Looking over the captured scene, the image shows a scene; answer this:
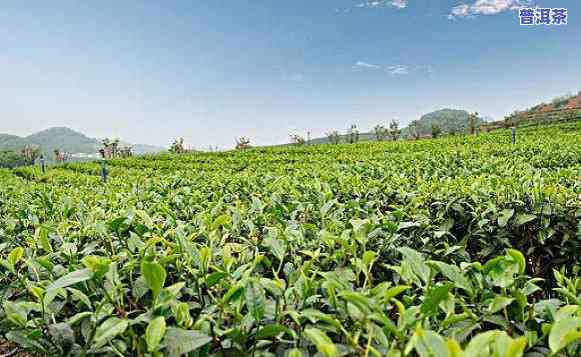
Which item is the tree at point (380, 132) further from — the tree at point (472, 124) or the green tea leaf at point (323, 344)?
the green tea leaf at point (323, 344)

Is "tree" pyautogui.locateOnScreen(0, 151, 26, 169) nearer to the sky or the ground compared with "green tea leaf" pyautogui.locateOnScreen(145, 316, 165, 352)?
nearer to the sky

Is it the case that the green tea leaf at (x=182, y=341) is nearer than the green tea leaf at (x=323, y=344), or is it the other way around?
the green tea leaf at (x=323, y=344)

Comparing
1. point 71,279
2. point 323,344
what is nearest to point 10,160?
point 71,279

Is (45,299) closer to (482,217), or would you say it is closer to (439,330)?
(439,330)

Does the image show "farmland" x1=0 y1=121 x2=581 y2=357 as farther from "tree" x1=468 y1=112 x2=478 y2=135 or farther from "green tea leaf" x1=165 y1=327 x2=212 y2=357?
"tree" x1=468 y1=112 x2=478 y2=135

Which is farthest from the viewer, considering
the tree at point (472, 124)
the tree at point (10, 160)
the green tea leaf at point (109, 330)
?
the tree at point (10, 160)

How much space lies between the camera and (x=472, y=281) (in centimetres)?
115

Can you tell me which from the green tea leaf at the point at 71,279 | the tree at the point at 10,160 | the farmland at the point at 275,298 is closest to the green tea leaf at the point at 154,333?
the farmland at the point at 275,298

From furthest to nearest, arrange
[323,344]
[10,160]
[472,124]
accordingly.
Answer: [10,160] < [472,124] < [323,344]

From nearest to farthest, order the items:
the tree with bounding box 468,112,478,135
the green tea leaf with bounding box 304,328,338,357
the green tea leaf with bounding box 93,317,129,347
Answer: the green tea leaf with bounding box 304,328,338,357, the green tea leaf with bounding box 93,317,129,347, the tree with bounding box 468,112,478,135

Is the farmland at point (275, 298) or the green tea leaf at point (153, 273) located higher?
the green tea leaf at point (153, 273)

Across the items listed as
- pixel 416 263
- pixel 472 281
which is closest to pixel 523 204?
pixel 472 281

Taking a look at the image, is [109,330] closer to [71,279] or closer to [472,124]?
[71,279]

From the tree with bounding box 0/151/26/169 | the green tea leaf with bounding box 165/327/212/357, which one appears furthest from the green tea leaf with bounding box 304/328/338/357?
the tree with bounding box 0/151/26/169
